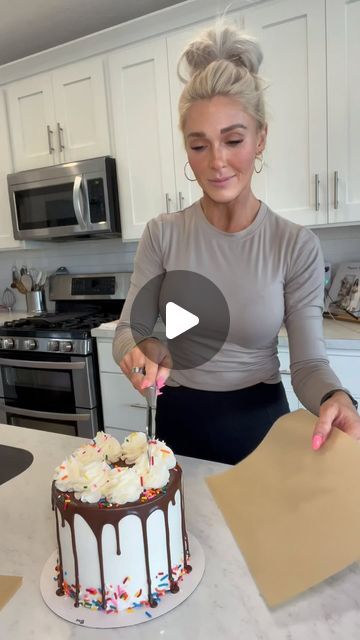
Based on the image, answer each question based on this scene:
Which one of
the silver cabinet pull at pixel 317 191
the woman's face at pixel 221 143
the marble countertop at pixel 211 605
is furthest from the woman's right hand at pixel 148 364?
the silver cabinet pull at pixel 317 191

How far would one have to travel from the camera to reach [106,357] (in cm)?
226

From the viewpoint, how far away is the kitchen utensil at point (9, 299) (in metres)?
3.25

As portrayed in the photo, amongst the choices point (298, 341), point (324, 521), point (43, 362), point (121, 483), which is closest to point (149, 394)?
point (121, 483)

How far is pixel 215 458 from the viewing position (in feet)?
3.69

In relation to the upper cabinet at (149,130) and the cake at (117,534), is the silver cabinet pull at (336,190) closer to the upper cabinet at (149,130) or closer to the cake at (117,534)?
the upper cabinet at (149,130)

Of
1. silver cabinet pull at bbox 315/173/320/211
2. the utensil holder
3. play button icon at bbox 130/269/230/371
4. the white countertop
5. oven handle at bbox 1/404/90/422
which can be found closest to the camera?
play button icon at bbox 130/269/230/371

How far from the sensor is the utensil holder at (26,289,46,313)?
9.82 feet

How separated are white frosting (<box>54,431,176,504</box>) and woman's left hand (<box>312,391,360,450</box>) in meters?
0.21

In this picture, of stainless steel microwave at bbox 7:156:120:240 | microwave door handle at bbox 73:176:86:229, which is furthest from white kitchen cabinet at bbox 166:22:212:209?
microwave door handle at bbox 73:176:86:229

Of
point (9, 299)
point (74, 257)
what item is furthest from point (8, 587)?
point (9, 299)

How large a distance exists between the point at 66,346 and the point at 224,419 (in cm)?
138

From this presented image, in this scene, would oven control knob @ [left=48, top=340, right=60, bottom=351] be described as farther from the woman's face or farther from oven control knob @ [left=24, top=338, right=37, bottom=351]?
the woman's face

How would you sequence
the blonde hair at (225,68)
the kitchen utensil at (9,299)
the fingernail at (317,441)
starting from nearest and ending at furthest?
the fingernail at (317,441) < the blonde hair at (225,68) < the kitchen utensil at (9,299)

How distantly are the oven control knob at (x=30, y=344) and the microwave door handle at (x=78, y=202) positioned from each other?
2.10 ft
